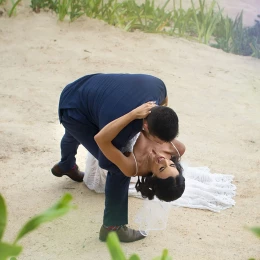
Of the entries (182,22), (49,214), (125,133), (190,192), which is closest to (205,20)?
(182,22)

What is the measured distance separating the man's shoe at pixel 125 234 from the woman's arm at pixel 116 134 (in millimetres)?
463

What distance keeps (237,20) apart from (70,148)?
13.7ft

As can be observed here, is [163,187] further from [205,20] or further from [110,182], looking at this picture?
[205,20]

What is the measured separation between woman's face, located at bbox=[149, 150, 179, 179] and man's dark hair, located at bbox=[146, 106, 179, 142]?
0.30 m

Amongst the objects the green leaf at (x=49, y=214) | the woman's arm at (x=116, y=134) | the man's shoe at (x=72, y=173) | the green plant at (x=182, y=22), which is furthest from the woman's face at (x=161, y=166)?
the green plant at (x=182, y=22)

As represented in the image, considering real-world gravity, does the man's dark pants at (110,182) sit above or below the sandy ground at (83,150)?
above

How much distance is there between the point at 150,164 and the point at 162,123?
411 mm

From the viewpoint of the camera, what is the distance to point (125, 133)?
258 centimetres

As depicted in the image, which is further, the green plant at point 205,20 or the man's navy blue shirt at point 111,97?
the green plant at point 205,20

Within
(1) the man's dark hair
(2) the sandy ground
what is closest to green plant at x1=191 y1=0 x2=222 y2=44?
(2) the sandy ground

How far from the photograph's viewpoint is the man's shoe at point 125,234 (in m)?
3.01

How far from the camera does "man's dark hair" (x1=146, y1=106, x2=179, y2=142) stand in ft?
7.82

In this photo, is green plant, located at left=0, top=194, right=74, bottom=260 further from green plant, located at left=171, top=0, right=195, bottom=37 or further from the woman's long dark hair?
green plant, located at left=171, top=0, right=195, bottom=37

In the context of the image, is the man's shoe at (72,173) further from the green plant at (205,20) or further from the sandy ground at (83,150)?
the green plant at (205,20)
